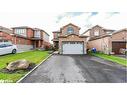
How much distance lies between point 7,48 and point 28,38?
217 inches

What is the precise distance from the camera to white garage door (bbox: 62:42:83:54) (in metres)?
27.5

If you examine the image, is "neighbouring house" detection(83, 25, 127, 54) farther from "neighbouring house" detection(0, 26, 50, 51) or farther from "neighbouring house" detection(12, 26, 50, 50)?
"neighbouring house" detection(12, 26, 50, 50)

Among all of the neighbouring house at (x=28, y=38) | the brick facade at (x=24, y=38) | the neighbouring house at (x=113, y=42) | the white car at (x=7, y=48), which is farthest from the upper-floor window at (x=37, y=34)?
the neighbouring house at (x=113, y=42)

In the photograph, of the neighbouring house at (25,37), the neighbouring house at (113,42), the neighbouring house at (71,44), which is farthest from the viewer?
the neighbouring house at (71,44)

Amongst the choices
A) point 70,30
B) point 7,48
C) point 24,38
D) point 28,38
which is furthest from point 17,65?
point 70,30

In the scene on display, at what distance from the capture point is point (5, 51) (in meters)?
14.5

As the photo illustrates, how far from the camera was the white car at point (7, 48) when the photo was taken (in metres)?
14.1

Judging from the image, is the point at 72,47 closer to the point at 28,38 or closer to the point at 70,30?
the point at 70,30

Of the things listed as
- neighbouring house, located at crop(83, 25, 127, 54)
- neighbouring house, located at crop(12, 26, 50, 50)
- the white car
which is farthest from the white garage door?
the white car

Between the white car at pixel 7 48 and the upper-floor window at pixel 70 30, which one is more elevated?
the upper-floor window at pixel 70 30

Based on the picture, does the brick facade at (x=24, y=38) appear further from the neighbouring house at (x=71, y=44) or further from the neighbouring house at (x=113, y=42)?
the neighbouring house at (x=113, y=42)

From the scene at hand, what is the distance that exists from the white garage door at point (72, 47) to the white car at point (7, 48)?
513 inches

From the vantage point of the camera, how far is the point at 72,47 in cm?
2775
